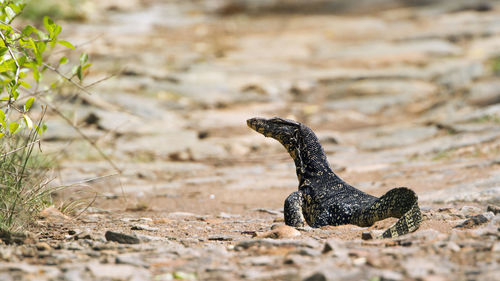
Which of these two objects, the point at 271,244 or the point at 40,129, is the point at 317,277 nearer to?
the point at 271,244

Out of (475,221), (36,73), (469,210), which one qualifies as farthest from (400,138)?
(36,73)

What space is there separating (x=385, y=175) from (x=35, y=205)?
4.80 meters

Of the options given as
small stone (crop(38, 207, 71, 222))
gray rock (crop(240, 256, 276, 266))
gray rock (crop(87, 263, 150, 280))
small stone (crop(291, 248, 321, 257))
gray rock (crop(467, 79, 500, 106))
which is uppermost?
gray rock (crop(467, 79, 500, 106))

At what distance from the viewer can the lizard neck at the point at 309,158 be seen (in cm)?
565

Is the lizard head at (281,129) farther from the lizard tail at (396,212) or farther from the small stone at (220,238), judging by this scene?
the small stone at (220,238)

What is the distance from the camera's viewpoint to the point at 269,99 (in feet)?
46.1

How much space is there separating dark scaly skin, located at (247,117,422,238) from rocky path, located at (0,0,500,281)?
182 millimetres

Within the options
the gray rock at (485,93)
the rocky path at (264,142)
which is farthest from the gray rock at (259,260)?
the gray rock at (485,93)

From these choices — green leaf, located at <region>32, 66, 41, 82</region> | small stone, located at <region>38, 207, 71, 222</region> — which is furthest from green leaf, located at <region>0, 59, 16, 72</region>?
small stone, located at <region>38, 207, 71, 222</region>

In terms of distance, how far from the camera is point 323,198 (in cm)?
539

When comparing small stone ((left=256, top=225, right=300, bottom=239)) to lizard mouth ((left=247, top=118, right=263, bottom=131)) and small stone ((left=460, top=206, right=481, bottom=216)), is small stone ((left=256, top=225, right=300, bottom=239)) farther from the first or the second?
small stone ((left=460, top=206, right=481, bottom=216))

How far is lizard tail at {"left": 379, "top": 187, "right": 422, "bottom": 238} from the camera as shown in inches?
164

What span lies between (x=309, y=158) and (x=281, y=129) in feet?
1.29

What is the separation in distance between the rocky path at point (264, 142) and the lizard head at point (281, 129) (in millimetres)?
811
